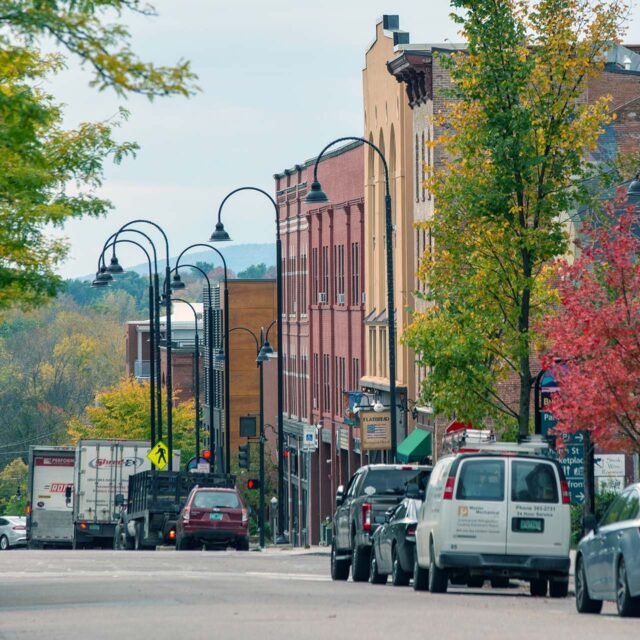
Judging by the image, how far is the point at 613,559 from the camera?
1862 cm

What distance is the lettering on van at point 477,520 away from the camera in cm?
2259

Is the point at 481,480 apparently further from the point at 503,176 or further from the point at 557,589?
the point at 503,176

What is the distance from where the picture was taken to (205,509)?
144 feet

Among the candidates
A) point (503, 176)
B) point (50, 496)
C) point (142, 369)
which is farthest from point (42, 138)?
point (142, 369)

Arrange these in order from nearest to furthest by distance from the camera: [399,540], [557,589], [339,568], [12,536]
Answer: [557,589] → [399,540] → [339,568] → [12,536]

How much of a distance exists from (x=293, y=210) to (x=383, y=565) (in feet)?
170

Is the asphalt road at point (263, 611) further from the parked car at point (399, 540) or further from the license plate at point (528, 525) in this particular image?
the license plate at point (528, 525)

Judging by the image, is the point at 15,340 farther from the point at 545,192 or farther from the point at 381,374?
the point at 545,192

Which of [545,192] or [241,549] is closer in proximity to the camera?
[545,192]

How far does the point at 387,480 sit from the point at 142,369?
314 ft

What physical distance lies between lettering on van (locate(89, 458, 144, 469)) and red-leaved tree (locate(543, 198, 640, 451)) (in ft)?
93.3

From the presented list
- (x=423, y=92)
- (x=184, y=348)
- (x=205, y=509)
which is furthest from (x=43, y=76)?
(x=184, y=348)

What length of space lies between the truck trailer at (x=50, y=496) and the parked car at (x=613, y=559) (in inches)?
1614

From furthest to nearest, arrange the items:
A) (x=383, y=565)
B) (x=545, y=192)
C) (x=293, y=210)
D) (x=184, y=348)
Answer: (x=184, y=348) → (x=293, y=210) → (x=545, y=192) → (x=383, y=565)
